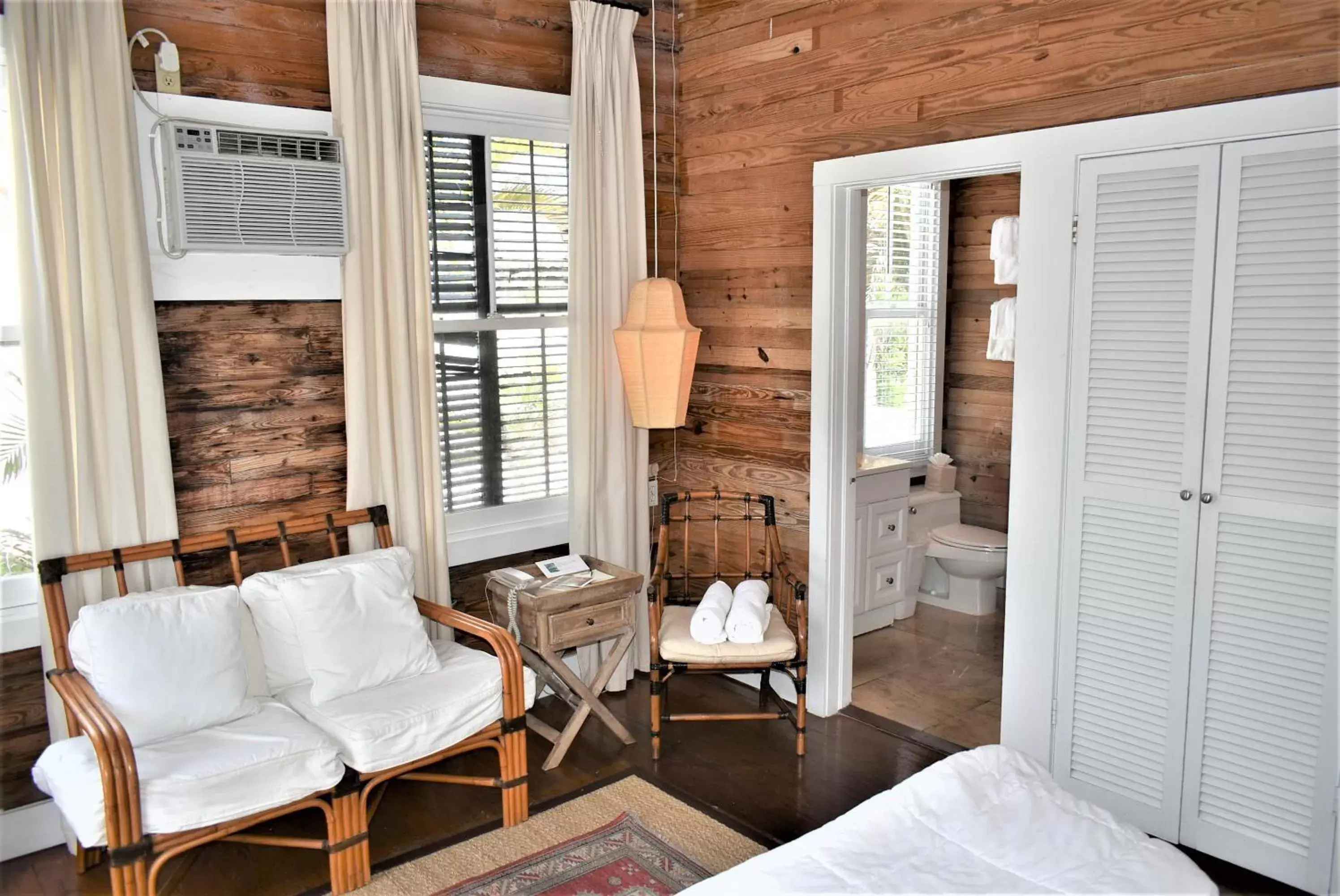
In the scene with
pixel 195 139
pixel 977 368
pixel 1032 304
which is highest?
pixel 195 139

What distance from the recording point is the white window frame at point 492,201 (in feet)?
11.9

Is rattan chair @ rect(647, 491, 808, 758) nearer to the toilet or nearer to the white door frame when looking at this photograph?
the white door frame

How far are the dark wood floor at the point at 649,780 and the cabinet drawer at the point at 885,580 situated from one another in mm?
1021

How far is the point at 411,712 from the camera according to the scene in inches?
112

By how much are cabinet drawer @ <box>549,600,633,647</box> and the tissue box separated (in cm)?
233

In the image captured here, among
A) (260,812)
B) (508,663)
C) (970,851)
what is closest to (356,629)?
(508,663)

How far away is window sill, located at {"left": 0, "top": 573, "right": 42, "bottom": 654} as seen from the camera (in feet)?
9.47

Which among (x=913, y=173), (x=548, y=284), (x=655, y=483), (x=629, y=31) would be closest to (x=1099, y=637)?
(x=913, y=173)

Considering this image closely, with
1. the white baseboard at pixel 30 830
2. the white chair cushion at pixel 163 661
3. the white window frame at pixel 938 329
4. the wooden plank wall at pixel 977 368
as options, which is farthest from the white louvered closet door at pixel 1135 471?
the white baseboard at pixel 30 830

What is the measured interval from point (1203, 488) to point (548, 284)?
2430 millimetres

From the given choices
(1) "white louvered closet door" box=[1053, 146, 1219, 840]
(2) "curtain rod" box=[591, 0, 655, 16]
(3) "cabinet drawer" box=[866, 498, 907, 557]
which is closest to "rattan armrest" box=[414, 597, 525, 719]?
(1) "white louvered closet door" box=[1053, 146, 1219, 840]

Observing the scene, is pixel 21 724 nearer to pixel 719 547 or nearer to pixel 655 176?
pixel 719 547

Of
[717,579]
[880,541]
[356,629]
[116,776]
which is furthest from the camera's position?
[880,541]

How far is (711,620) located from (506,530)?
95 centimetres
